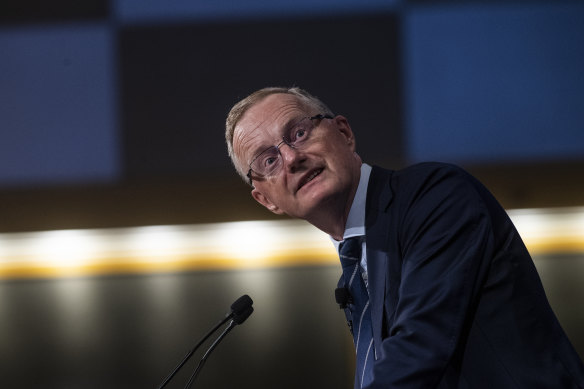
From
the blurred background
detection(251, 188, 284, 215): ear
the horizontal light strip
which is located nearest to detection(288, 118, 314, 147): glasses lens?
detection(251, 188, 284, 215): ear

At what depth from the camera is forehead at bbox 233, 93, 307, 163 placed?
1438mm

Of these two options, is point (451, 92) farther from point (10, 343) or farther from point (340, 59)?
point (10, 343)

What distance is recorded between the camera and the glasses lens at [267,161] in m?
1.44

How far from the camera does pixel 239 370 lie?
2959 mm

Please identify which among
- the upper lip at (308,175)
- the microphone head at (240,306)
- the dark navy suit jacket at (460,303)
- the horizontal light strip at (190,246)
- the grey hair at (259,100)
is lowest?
the horizontal light strip at (190,246)

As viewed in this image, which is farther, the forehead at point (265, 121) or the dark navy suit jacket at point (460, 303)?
the forehead at point (265, 121)

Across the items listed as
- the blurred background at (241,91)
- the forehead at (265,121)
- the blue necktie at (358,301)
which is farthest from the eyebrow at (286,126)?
the blurred background at (241,91)

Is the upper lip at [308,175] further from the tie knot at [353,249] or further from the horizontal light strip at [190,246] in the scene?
the horizontal light strip at [190,246]

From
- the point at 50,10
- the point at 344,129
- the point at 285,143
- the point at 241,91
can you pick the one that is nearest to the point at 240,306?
the point at 285,143

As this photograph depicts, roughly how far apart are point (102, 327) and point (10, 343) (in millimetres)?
424

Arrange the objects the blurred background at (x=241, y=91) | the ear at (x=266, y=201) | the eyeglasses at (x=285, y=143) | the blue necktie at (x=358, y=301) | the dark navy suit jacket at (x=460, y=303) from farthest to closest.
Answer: the blurred background at (x=241, y=91), the ear at (x=266, y=201), the eyeglasses at (x=285, y=143), the blue necktie at (x=358, y=301), the dark navy suit jacket at (x=460, y=303)

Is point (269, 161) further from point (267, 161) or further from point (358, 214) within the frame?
point (358, 214)

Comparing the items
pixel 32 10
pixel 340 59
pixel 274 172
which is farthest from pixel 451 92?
pixel 32 10

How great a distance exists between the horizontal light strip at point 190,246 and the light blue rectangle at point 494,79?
491 mm
